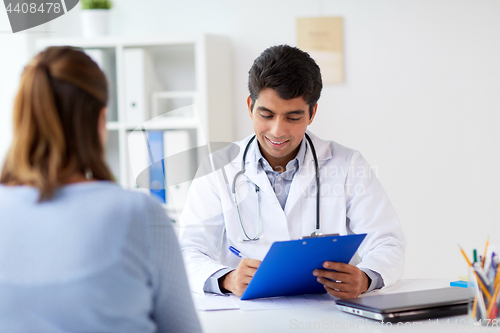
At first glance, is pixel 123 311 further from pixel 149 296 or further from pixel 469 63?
pixel 469 63

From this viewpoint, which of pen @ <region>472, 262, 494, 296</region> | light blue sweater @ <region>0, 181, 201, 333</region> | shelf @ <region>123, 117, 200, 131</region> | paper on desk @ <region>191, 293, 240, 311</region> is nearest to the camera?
light blue sweater @ <region>0, 181, 201, 333</region>

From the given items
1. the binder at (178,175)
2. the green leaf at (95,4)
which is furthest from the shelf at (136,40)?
the binder at (178,175)

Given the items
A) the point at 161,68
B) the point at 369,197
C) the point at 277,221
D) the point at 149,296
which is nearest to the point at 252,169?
the point at 277,221

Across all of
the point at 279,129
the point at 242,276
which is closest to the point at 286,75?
the point at 279,129

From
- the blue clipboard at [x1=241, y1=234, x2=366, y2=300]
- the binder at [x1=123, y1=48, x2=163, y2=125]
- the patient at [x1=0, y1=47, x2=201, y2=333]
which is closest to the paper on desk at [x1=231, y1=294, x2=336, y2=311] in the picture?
the blue clipboard at [x1=241, y1=234, x2=366, y2=300]

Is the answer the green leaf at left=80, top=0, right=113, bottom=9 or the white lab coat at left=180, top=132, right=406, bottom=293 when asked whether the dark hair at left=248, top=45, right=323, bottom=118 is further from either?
the green leaf at left=80, top=0, right=113, bottom=9

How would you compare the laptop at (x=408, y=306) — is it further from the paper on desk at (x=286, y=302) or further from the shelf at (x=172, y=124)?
the shelf at (x=172, y=124)

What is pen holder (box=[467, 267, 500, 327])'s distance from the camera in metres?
0.95

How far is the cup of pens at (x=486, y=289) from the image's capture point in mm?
945

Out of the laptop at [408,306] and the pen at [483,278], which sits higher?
the pen at [483,278]

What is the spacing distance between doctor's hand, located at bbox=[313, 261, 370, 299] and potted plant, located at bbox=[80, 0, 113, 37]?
5.85 ft

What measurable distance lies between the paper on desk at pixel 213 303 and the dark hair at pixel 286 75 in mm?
659

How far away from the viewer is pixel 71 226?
660 millimetres

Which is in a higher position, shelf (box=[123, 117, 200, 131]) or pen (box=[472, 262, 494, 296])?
shelf (box=[123, 117, 200, 131])
